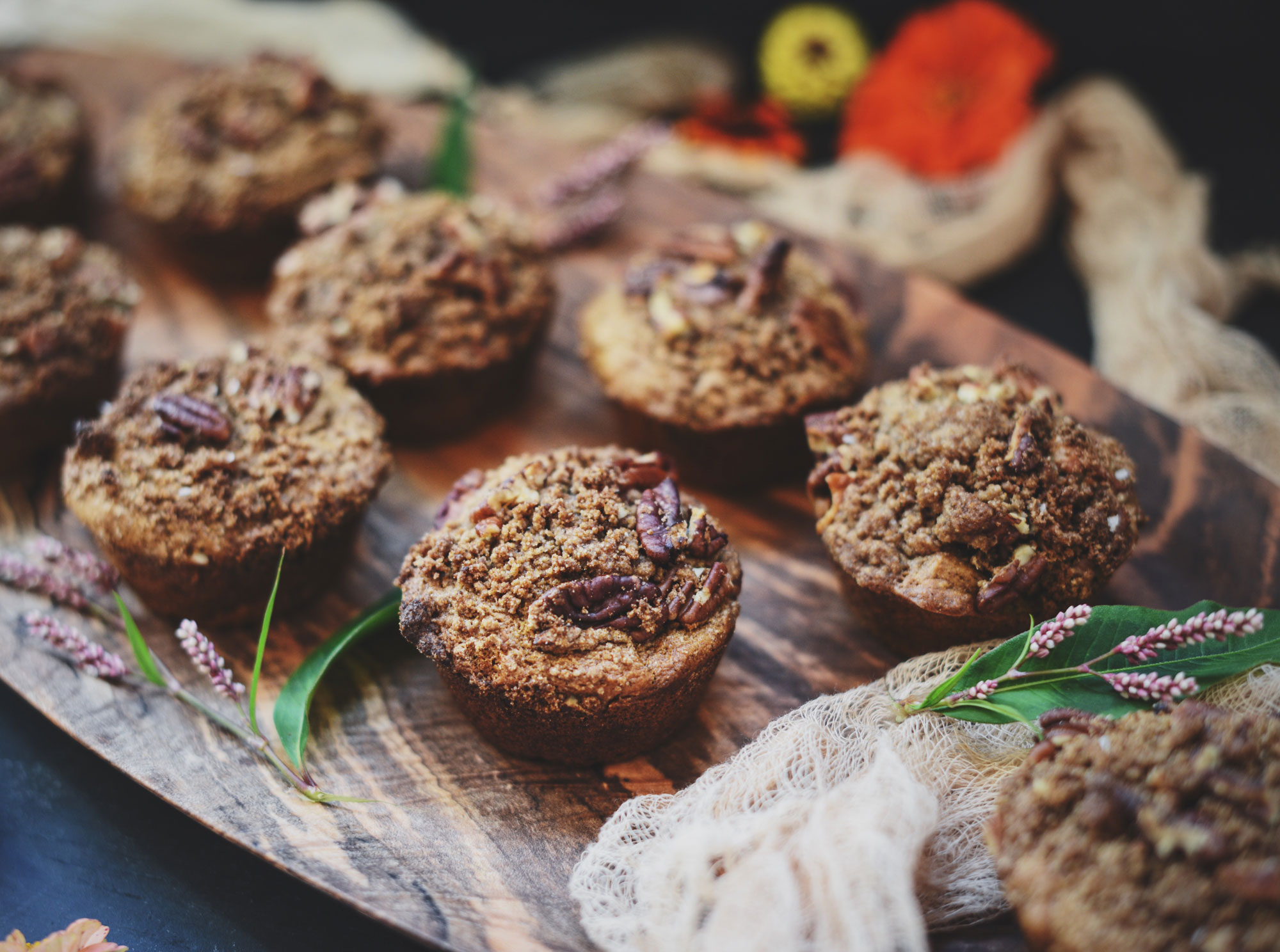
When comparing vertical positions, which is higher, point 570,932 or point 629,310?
point 629,310

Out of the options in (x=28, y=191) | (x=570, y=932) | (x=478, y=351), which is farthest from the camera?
(x=28, y=191)

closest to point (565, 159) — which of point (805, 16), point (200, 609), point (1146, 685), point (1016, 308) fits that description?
point (805, 16)

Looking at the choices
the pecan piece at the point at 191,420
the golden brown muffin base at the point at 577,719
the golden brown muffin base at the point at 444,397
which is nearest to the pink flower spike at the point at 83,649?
the pecan piece at the point at 191,420

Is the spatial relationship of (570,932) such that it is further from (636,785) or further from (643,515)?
(643,515)

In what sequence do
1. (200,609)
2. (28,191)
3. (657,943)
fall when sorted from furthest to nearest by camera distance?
(28,191)
(200,609)
(657,943)

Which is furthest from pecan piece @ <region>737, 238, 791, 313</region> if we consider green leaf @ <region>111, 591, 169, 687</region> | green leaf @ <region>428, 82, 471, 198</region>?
green leaf @ <region>111, 591, 169, 687</region>

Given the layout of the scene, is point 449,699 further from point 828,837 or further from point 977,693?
point 977,693

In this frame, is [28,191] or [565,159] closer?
[28,191]

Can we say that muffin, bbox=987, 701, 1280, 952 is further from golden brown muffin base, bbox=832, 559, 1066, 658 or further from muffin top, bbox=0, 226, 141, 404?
muffin top, bbox=0, 226, 141, 404
